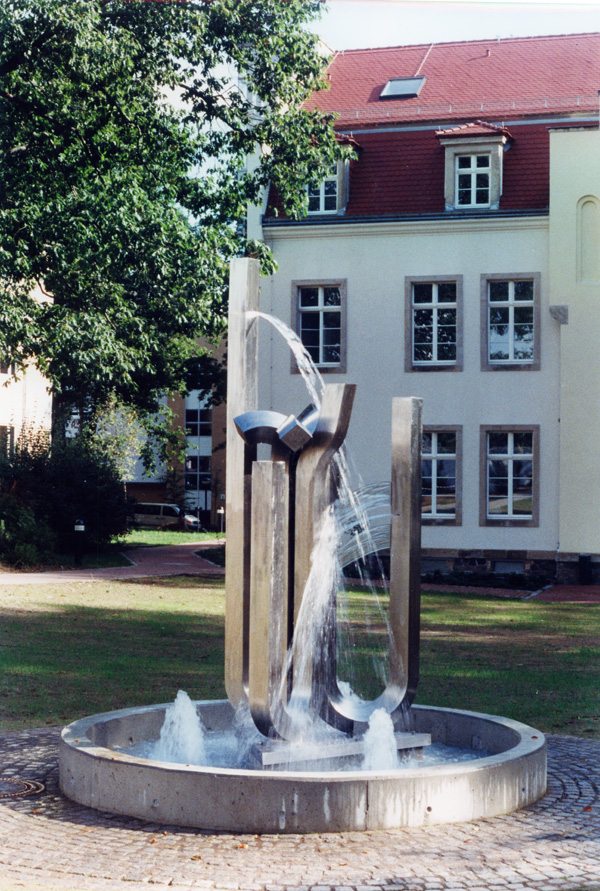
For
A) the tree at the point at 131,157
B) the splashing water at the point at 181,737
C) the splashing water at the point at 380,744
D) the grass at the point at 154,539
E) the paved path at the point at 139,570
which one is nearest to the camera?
the splashing water at the point at 380,744

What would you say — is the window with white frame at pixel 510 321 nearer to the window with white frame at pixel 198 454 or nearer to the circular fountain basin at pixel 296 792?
the circular fountain basin at pixel 296 792

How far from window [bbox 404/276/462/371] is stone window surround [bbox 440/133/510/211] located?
1.96m

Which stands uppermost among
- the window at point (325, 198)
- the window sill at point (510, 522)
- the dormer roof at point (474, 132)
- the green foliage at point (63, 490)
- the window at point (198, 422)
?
the dormer roof at point (474, 132)

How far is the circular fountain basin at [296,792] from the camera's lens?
5.83 metres

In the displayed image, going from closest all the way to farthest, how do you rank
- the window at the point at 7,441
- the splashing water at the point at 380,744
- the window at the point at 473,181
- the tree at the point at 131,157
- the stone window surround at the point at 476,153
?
the splashing water at the point at 380,744
the tree at the point at 131,157
the stone window surround at the point at 476,153
the window at the point at 473,181
the window at the point at 7,441

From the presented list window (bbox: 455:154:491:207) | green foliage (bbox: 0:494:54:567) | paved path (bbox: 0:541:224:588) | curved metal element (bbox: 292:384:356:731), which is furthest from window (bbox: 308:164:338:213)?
curved metal element (bbox: 292:384:356:731)

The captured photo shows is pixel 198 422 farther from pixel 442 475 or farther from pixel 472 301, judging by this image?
pixel 472 301

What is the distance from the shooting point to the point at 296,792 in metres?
5.82

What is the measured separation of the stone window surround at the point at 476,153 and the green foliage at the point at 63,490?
11198mm

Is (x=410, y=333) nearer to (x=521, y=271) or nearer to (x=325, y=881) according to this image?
(x=521, y=271)

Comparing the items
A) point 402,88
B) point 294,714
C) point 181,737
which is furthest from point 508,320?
point 294,714

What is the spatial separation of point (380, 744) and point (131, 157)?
1491 centimetres

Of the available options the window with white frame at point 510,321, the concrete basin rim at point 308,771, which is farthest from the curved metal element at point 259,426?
the window with white frame at point 510,321

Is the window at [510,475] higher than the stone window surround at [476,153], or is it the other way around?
the stone window surround at [476,153]
